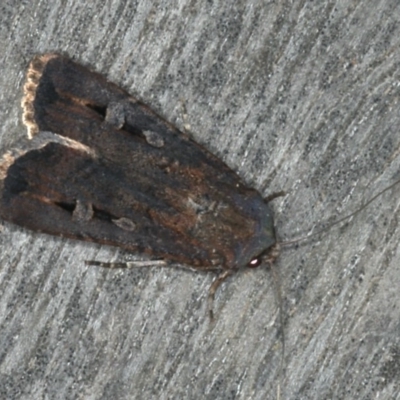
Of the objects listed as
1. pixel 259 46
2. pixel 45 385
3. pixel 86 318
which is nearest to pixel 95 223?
pixel 86 318

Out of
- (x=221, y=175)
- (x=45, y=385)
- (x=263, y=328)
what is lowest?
(x=45, y=385)

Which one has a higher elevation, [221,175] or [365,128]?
[365,128]

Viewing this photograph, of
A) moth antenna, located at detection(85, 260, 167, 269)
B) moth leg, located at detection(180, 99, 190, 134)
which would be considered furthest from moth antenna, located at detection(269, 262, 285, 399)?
moth leg, located at detection(180, 99, 190, 134)

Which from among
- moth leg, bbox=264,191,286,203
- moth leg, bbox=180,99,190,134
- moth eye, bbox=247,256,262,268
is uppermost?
moth leg, bbox=180,99,190,134

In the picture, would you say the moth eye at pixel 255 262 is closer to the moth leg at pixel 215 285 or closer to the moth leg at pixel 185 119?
the moth leg at pixel 215 285

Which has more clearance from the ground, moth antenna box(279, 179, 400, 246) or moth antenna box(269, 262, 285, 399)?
moth antenna box(279, 179, 400, 246)

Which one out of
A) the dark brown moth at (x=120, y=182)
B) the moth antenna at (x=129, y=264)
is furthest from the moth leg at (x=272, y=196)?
the moth antenna at (x=129, y=264)

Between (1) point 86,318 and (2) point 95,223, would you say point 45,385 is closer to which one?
(1) point 86,318

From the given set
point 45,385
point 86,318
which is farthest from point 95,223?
point 45,385

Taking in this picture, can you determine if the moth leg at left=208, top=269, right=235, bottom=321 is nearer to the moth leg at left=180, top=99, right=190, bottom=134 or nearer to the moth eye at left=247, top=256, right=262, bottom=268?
the moth eye at left=247, top=256, right=262, bottom=268
